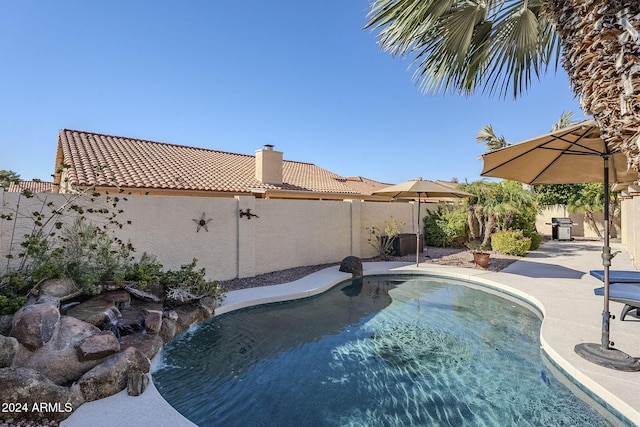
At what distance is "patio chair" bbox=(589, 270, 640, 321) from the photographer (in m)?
5.43

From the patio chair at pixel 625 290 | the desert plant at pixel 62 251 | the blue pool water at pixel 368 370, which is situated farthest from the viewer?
the desert plant at pixel 62 251

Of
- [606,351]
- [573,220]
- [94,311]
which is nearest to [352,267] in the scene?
[606,351]

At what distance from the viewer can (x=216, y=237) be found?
392 inches

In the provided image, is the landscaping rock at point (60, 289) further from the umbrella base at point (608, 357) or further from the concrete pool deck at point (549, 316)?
the umbrella base at point (608, 357)

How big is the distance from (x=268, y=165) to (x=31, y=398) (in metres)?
16.0

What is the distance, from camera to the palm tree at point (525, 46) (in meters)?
2.62

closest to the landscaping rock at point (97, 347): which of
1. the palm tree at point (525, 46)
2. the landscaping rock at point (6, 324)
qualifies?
the landscaping rock at point (6, 324)

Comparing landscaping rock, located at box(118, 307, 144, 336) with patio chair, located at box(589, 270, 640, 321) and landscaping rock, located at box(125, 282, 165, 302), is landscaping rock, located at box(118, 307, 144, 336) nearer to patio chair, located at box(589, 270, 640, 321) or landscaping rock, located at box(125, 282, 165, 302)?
landscaping rock, located at box(125, 282, 165, 302)

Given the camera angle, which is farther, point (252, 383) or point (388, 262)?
point (388, 262)

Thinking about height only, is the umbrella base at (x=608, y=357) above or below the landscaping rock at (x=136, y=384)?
above

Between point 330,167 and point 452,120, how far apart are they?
1190 centimetres

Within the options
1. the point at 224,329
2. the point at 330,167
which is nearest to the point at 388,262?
the point at 224,329

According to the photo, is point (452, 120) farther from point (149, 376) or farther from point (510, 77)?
point (149, 376)

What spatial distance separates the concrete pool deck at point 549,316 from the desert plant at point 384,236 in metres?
1.46
